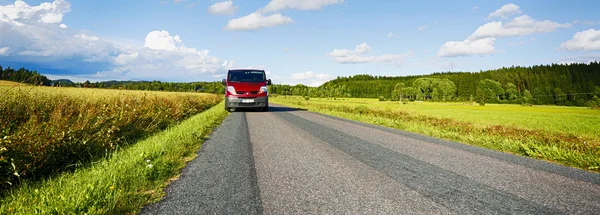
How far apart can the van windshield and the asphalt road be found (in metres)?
11.3

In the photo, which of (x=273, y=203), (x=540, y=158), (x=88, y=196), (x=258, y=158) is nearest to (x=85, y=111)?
(x=258, y=158)

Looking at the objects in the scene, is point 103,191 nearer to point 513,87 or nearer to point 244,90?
point 244,90

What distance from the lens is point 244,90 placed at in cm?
1623

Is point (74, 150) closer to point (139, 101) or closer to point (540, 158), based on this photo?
point (139, 101)

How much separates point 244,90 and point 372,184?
528 inches

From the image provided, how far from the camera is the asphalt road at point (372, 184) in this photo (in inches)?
109

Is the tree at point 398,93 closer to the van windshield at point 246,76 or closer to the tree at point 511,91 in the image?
the tree at point 511,91

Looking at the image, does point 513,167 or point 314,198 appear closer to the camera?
point 314,198

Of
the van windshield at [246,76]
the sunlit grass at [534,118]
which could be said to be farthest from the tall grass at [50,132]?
the sunlit grass at [534,118]

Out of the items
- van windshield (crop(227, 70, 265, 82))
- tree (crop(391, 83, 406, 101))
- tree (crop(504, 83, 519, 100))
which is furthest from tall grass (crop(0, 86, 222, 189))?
tree (crop(504, 83, 519, 100))

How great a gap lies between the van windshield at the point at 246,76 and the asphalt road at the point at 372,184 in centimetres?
1126

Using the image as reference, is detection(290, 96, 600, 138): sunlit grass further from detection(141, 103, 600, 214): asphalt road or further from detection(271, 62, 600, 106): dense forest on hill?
detection(271, 62, 600, 106): dense forest on hill

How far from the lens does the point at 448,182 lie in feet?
11.9

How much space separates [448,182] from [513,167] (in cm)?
177
